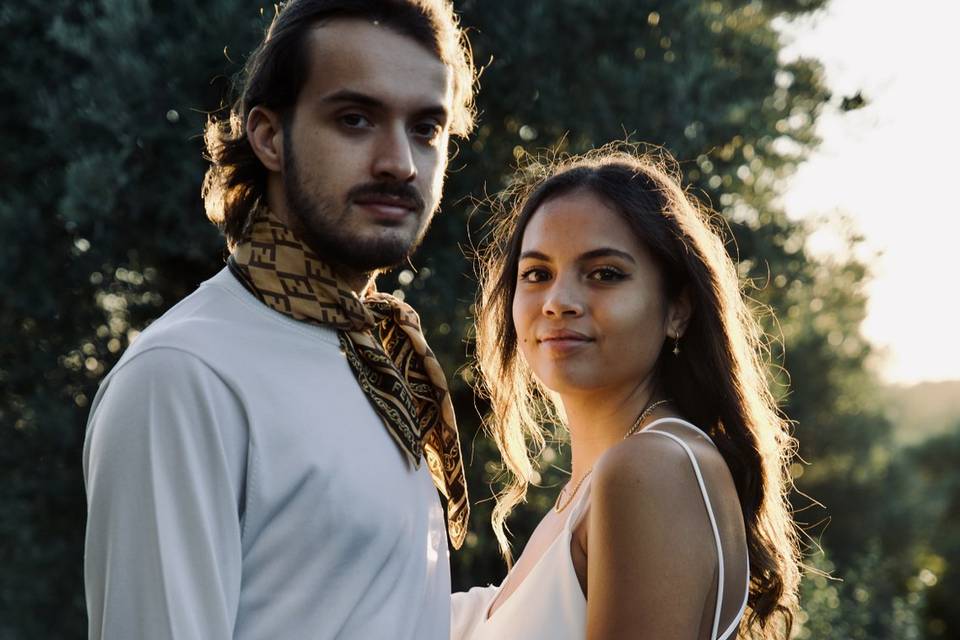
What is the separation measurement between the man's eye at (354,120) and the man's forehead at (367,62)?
0.06 metres

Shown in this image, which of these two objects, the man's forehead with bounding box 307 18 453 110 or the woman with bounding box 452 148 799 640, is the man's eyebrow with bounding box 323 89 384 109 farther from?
the woman with bounding box 452 148 799 640

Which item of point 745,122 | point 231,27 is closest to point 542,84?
point 745,122

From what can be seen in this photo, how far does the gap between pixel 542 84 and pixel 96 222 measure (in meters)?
2.58

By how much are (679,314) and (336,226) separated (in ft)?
3.39

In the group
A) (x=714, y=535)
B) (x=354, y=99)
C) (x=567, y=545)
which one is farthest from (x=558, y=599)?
(x=354, y=99)

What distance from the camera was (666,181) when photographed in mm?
2873

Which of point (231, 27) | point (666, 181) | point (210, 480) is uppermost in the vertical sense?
point (231, 27)

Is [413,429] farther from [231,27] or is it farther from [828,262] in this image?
[828,262]

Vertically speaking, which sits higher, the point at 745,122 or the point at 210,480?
the point at 745,122

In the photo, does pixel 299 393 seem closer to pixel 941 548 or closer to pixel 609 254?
pixel 609 254

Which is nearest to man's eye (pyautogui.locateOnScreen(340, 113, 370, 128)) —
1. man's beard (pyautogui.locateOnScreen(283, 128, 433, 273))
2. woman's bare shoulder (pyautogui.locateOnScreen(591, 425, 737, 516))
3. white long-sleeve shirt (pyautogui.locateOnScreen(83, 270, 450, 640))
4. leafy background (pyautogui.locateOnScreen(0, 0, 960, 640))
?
man's beard (pyautogui.locateOnScreen(283, 128, 433, 273))

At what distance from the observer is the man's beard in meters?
2.24

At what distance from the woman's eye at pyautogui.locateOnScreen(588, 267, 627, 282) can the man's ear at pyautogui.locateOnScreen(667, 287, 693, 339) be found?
0.65 feet

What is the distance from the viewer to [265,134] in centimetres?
238
